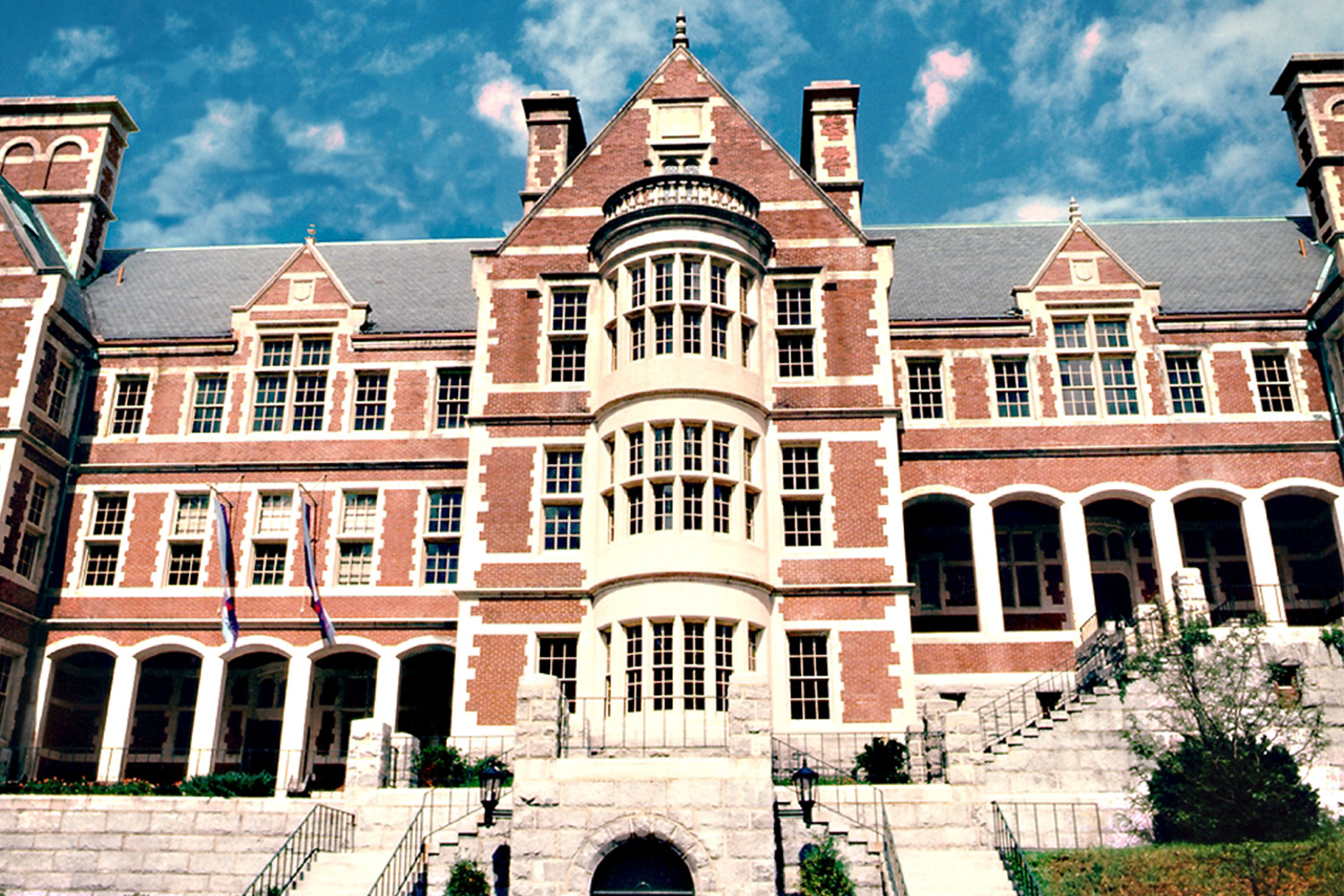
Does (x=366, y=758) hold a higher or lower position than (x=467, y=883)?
higher

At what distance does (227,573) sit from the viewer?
29875 millimetres

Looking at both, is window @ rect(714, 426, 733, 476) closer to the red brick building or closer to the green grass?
the red brick building

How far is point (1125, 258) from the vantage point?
36875 millimetres

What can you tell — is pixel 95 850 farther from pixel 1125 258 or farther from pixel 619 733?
pixel 1125 258

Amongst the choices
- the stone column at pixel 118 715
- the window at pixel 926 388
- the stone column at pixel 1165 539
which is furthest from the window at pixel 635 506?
the stone column at pixel 118 715

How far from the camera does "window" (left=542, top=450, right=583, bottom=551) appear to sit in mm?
28125

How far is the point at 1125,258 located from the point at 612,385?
17868mm

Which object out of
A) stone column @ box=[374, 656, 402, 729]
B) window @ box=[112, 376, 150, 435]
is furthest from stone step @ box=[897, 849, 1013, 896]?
window @ box=[112, 376, 150, 435]

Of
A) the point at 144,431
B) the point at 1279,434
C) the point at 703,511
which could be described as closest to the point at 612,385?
the point at 703,511

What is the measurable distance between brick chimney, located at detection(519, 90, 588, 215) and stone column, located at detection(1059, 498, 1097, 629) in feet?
55.9

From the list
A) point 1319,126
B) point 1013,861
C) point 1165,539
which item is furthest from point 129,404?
point 1319,126

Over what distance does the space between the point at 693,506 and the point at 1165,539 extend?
1254cm

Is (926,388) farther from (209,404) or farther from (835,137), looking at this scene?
(209,404)

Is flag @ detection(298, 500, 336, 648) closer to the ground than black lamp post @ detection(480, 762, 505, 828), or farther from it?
farther from it
